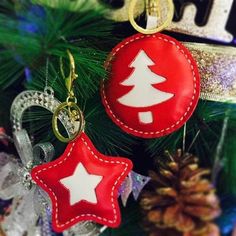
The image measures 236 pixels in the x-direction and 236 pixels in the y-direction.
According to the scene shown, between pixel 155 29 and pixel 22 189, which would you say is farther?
pixel 22 189

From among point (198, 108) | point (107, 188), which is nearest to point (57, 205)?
point (107, 188)

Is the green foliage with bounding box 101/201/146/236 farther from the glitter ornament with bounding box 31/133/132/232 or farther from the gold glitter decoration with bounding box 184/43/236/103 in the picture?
the gold glitter decoration with bounding box 184/43/236/103

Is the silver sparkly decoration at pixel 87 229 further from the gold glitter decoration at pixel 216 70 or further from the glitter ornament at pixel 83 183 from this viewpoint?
the gold glitter decoration at pixel 216 70

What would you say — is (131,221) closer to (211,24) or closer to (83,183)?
(83,183)

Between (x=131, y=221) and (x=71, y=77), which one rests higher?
(x=71, y=77)

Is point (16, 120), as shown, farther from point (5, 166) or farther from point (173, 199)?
point (173, 199)

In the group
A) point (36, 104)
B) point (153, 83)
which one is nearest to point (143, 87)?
point (153, 83)

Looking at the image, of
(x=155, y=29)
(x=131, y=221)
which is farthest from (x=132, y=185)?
(x=155, y=29)

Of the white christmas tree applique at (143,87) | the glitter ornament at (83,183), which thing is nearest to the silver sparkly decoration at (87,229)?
the glitter ornament at (83,183)
